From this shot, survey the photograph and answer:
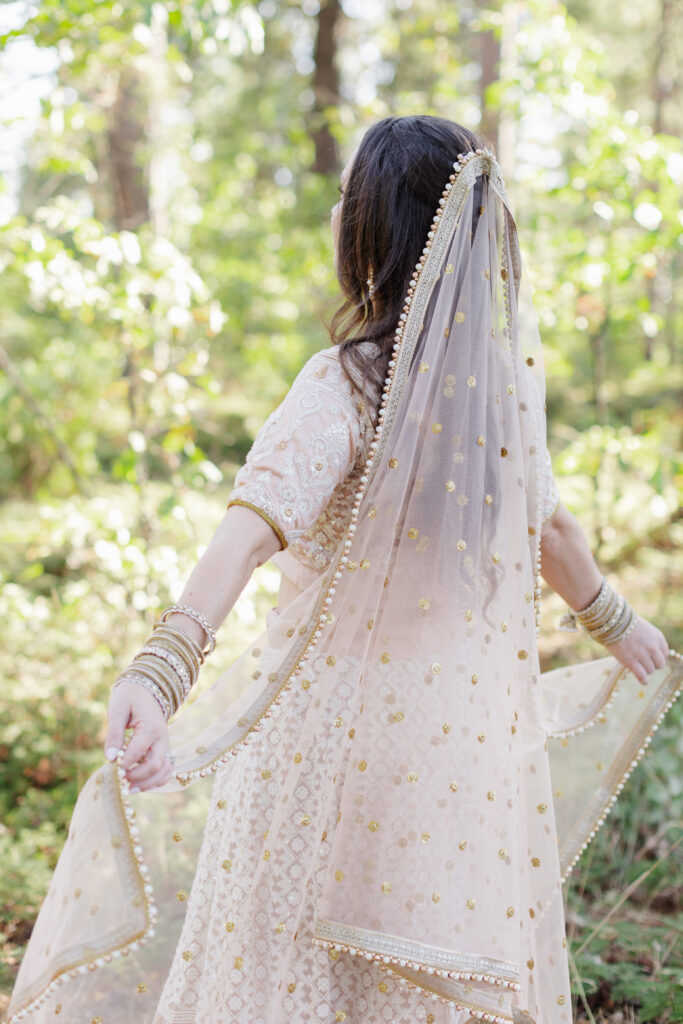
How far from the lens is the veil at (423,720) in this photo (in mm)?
1204

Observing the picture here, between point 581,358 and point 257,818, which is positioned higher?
point 581,358

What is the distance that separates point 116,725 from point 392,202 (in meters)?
0.93

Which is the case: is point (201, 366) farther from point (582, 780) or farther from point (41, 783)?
point (582, 780)

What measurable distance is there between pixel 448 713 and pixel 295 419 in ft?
1.65

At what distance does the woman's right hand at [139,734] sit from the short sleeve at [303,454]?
30cm

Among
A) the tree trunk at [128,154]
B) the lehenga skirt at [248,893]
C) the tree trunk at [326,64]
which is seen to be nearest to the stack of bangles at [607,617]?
the lehenga skirt at [248,893]

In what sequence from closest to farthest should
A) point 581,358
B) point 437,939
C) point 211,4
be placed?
point 437,939
point 211,4
point 581,358

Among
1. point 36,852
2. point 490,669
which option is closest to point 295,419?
point 490,669

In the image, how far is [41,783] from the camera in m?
Answer: 3.51

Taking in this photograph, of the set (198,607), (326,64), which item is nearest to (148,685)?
(198,607)

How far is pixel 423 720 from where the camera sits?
4.20 ft

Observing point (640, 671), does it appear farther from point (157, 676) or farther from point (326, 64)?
point (326, 64)

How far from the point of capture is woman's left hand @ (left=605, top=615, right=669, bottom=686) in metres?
1.73

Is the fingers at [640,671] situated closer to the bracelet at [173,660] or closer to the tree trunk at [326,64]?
the bracelet at [173,660]
